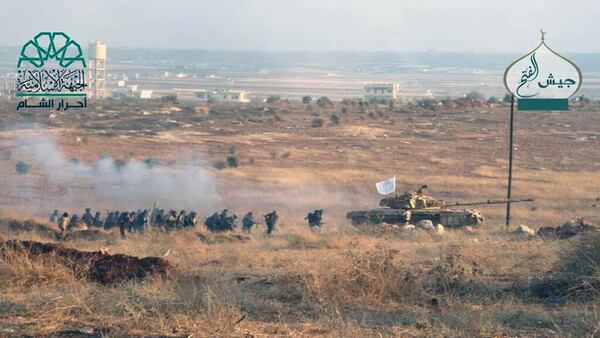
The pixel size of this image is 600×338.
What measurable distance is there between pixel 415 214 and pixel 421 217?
0.17 meters

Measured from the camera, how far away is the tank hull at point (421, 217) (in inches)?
930

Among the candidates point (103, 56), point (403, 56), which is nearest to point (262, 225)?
point (103, 56)

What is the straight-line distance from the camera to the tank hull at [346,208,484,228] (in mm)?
23625

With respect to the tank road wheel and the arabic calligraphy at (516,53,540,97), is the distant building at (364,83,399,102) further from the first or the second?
the tank road wheel

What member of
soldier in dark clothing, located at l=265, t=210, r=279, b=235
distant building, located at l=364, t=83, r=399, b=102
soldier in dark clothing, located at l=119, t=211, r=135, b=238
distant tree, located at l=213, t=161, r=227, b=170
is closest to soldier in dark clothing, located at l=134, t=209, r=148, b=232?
soldier in dark clothing, located at l=119, t=211, r=135, b=238

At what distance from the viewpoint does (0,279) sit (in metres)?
11.5

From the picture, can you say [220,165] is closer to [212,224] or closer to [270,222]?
[212,224]

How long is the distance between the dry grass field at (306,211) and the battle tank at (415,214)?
1.64 feet

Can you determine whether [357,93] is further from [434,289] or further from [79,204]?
[434,289]

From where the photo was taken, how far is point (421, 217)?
23.8 metres

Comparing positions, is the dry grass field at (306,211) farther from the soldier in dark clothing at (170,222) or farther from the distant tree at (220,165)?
the soldier in dark clothing at (170,222)

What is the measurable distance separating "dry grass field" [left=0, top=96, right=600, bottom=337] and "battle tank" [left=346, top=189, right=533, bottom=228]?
50 cm

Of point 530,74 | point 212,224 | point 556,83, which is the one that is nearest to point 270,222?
point 212,224

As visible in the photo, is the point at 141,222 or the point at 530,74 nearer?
the point at 141,222
